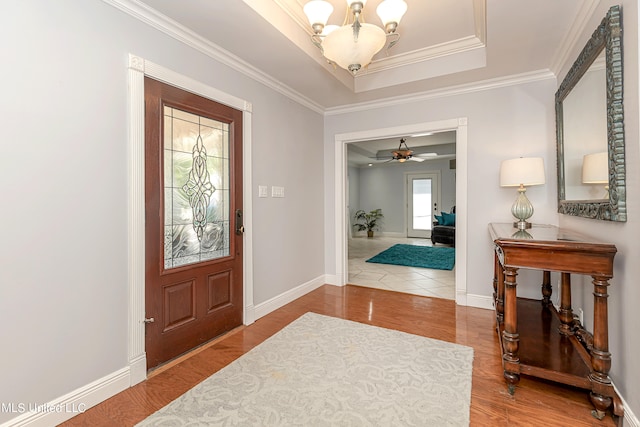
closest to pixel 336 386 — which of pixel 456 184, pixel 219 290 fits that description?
pixel 219 290

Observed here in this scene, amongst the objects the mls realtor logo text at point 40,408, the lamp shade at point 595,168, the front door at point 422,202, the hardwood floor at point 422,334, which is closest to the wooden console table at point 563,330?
the hardwood floor at point 422,334

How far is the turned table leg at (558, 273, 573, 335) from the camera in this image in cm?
214

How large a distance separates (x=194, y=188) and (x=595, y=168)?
276cm

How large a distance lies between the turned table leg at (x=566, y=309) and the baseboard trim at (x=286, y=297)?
8.18 ft

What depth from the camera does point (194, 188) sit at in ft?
7.70

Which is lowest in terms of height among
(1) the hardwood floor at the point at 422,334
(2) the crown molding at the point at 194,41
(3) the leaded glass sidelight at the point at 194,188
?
(1) the hardwood floor at the point at 422,334

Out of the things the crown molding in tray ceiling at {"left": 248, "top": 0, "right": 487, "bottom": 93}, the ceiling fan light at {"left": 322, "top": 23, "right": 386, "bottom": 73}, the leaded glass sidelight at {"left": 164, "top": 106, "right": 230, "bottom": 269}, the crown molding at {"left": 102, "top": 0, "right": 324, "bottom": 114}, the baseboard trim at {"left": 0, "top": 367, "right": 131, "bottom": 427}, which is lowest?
the baseboard trim at {"left": 0, "top": 367, "right": 131, "bottom": 427}

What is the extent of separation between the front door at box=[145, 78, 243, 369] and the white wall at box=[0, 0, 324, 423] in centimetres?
19

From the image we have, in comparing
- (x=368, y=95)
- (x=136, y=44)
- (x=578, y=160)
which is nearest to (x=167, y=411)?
(x=136, y=44)

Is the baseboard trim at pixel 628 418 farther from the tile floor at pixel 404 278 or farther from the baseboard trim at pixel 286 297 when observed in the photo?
the baseboard trim at pixel 286 297

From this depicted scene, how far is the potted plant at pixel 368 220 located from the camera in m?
9.87

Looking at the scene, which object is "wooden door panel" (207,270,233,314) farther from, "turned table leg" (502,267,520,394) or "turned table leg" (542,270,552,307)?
"turned table leg" (542,270,552,307)

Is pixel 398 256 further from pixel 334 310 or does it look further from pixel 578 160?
pixel 578 160

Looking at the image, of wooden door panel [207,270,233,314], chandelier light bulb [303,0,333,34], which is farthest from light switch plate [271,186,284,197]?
chandelier light bulb [303,0,333,34]
